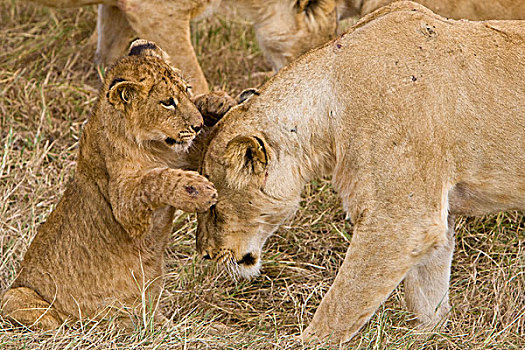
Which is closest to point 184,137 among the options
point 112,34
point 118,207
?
point 118,207

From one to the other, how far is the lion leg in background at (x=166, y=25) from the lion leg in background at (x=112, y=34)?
590 mm

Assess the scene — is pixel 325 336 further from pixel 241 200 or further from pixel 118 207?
pixel 118 207

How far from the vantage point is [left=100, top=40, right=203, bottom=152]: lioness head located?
3059 mm

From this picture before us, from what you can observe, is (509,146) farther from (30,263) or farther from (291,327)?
(30,263)

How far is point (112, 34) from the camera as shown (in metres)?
5.51

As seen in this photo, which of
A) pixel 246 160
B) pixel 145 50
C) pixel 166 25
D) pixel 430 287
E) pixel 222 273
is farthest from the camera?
pixel 166 25

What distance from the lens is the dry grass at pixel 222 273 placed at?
130 inches

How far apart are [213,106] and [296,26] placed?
170 centimetres

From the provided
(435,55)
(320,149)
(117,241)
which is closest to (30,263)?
(117,241)

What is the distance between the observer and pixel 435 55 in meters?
2.96

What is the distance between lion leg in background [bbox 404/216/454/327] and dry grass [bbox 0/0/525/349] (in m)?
0.07

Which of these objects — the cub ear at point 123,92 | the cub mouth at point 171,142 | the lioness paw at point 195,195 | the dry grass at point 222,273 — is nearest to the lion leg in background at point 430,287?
the dry grass at point 222,273

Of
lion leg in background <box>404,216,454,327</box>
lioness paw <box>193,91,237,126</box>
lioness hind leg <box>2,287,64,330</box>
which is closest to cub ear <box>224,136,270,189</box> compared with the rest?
lioness paw <box>193,91,237,126</box>

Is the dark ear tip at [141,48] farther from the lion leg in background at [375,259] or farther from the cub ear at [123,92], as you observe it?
the lion leg in background at [375,259]
